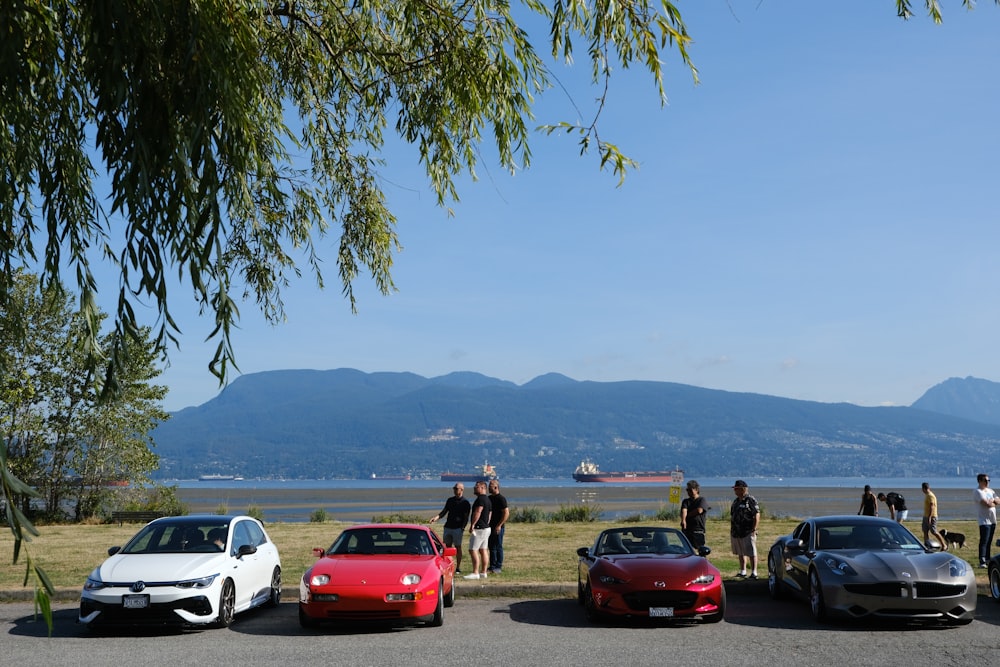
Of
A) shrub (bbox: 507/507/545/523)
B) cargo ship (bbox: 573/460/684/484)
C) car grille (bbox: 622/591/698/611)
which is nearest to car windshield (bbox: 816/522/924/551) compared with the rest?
car grille (bbox: 622/591/698/611)

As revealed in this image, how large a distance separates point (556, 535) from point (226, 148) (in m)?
23.7

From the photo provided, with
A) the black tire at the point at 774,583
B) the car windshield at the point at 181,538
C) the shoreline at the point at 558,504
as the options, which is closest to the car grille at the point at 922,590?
the black tire at the point at 774,583

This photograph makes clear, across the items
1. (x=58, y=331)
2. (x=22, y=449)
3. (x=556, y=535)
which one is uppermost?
(x=58, y=331)

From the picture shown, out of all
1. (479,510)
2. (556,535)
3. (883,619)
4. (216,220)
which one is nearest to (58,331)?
(556,535)

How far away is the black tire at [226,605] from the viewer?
12.9 meters

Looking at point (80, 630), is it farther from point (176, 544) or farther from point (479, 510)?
Result: point (479, 510)

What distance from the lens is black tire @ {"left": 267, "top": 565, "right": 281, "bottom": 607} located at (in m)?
15.1

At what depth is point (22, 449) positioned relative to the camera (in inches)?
1454

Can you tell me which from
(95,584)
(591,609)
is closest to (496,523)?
(591,609)

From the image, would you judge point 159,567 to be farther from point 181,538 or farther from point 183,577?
point 181,538

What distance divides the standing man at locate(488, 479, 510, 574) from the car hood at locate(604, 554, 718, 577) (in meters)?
4.60

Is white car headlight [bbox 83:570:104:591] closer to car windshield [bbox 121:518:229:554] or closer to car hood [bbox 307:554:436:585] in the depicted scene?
car windshield [bbox 121:518:229:554]

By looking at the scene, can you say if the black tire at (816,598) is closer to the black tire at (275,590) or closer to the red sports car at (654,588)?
the red sports car at (654,588)

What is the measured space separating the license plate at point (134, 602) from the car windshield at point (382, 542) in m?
2.78
